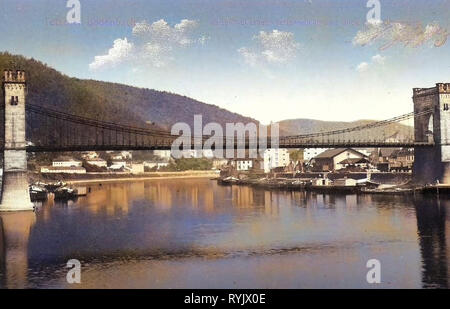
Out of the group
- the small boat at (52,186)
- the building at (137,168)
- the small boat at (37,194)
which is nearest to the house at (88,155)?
the building at (137,168)

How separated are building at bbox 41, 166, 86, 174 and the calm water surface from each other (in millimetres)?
31245

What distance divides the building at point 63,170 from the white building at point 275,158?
30545 millimetres

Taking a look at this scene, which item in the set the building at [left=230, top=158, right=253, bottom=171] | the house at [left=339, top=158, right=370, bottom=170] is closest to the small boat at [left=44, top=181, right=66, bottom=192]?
the house at [left=339, top=158, right=370, bottom=170]

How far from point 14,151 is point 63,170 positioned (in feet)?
133

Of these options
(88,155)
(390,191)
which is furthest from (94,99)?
(390,191)

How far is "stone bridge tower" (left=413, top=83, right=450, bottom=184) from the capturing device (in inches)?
2227

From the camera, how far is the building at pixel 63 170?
75.9 m

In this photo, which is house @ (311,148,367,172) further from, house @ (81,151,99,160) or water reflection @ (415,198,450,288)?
water reflection @ (415,198,450,288)

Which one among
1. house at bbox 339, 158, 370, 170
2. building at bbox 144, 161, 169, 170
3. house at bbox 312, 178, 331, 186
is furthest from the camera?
building at bbox 144, 161, 169, 170

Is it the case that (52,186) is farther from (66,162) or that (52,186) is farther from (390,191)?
(390,191)

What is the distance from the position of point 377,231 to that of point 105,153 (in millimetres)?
81989

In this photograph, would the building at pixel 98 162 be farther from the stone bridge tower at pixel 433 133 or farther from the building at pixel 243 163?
the stone bridge tower at pixel 433 133

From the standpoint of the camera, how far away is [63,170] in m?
80.4
